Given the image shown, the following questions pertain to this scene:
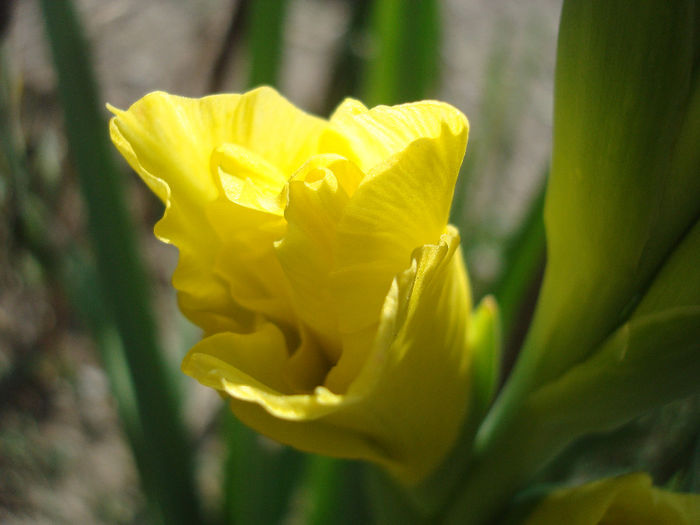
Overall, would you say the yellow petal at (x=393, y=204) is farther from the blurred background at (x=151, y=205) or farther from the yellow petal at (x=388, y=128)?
the blurred background at (x=151, y=205)

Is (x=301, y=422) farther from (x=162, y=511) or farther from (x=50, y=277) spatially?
(x=50, y=277)

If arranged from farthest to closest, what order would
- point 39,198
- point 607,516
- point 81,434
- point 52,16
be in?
point 81,434 < point 39,198 < point 52,16 < point 607,516

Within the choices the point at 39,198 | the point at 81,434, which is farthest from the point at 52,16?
the point at 81,434

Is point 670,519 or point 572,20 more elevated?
point 572,20

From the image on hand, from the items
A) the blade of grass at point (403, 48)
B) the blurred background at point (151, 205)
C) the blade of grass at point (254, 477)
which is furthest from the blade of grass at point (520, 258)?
the blade of grass at point (254, 477)

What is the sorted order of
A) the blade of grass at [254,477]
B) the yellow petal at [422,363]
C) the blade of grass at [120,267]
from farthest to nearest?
the blade of grass at [254,477], the blade of grass at [120,267], the yellow petal at [422,363]
